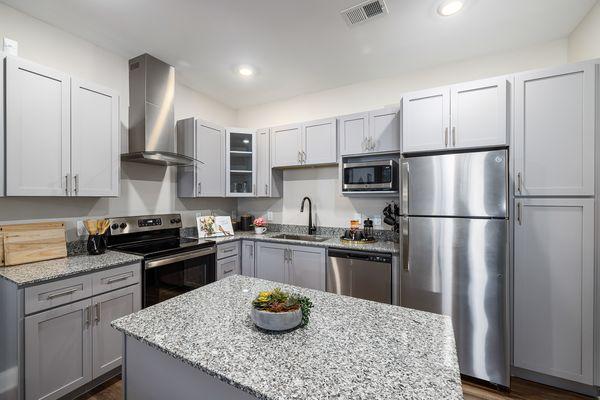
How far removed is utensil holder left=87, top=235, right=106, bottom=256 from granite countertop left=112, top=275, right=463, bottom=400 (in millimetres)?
1422

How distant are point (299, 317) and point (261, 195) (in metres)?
2.67

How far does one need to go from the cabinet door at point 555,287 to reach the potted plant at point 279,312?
1961 millimetres

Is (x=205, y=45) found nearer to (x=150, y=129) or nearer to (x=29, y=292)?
(x=150, y=129)

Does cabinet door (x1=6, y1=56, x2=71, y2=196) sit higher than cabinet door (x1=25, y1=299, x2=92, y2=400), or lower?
higher

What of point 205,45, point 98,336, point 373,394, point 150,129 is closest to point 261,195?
point 150,129

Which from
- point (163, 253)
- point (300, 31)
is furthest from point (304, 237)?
point (300, 31)

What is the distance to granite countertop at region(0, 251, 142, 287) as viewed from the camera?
164 cm

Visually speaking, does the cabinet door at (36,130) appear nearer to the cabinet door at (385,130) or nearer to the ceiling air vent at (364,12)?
the ceiling air vent at (364,12)

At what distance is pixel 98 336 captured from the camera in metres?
1.95

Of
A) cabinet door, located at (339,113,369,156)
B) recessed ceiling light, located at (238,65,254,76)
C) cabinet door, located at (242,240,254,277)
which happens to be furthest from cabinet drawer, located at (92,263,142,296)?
cabinet door, located at (339,113,369,156)

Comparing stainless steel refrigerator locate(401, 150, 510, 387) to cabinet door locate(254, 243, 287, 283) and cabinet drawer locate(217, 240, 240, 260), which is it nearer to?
cabinet door locate(254, 243, 287, 283)

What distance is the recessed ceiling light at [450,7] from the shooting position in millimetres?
1917

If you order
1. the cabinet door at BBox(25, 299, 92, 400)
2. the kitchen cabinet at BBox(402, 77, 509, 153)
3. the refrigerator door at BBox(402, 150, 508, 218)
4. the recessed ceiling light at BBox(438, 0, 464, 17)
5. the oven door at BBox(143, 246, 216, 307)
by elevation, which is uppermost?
the recessed ceiling light at BBox(438, 0, 464, 17)

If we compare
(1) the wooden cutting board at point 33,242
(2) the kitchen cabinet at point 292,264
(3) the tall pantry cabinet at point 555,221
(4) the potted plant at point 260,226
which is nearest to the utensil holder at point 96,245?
(1) the wooden cutting board at point 33,242
